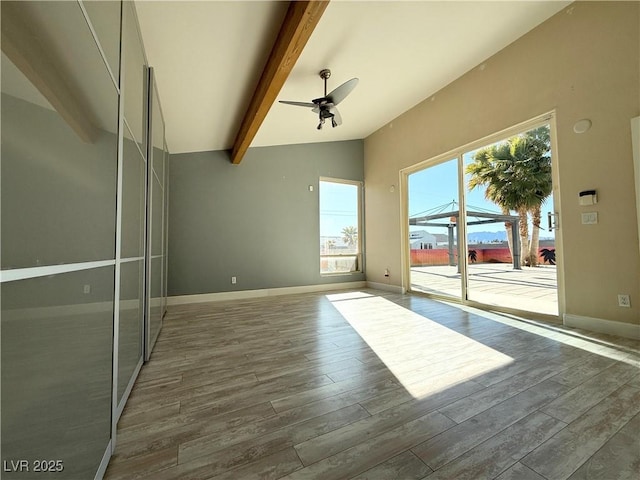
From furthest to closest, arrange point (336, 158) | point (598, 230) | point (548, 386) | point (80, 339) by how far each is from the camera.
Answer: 1. point (336, 158)
2. point (598, 230)
3. point (548, 386)
4. point (80, 339)

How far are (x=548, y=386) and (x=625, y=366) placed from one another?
0.79 metres

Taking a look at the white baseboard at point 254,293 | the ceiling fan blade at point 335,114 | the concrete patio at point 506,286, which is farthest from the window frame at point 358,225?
the ceiling fan blade at point 335,114

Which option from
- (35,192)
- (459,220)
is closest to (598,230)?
(459,220)

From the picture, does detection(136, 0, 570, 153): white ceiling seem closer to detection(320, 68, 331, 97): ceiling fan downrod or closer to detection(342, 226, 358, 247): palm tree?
detection(320, 68, 331, 97): ceiling fan downrod

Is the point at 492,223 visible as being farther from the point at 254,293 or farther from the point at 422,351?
the point at 254,293

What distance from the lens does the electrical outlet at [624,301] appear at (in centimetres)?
247

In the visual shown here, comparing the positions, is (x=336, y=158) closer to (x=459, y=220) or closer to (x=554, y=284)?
(x=459, y=220)

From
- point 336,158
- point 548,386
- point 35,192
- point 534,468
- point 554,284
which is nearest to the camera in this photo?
point 35,192

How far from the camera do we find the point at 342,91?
3.05 m

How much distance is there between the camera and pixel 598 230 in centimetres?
266

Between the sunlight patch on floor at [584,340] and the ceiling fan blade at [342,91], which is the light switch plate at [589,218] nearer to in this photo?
the sunlight patch on floor at [584,340]

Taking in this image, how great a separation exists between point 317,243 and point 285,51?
148 inches

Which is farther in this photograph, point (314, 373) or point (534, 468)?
point (314, 373)

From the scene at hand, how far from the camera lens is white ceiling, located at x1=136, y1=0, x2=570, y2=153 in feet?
6.98
